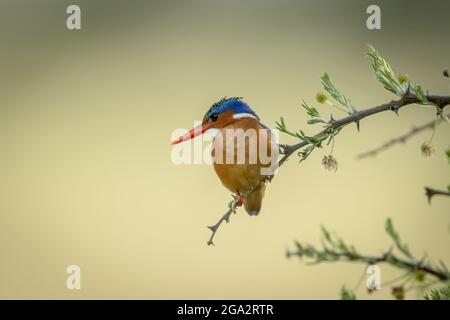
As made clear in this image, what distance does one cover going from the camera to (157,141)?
25.3 feet

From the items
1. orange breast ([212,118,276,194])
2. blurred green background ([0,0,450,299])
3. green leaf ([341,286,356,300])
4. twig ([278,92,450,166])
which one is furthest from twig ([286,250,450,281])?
blurred green background ([0,0,450,299])

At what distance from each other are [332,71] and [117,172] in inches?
96.5

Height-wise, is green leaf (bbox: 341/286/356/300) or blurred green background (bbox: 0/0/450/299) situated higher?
blurred green background (bbox: 0/0/450/299)

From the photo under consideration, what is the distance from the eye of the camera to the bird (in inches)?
91.3

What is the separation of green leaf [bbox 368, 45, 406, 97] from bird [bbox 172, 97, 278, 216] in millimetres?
825

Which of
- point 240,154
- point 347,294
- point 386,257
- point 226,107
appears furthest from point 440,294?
point 226,107

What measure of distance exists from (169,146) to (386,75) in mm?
6220

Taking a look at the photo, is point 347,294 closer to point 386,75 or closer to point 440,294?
point 440,294

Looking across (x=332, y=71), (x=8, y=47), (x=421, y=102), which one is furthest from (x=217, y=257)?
(x=421, y=102)

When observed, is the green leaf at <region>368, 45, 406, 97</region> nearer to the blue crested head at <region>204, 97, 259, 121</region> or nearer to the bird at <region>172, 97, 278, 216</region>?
the bird at <region>172, 97, 278, 216</region>

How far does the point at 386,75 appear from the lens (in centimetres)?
144

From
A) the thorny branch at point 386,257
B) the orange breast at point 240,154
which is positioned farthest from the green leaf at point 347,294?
the orange breast at point 240,154

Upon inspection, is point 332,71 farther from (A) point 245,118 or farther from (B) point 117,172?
(A) point 245,118

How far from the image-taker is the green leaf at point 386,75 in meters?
1.43
